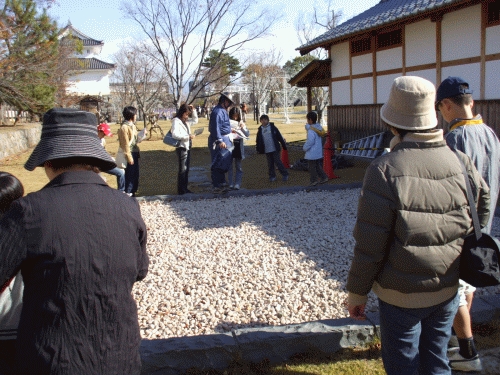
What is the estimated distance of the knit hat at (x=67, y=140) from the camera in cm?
164

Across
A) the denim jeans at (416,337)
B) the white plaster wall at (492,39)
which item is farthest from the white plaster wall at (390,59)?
the denim jeans at (416,337)

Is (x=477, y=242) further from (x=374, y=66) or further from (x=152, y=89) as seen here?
(x=152, y=89)

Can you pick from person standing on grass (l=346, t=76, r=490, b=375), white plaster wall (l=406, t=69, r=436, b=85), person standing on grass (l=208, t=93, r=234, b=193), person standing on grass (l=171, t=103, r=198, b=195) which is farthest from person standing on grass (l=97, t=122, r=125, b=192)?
white plaster wall (l=406, t=69, r=436, b=85)

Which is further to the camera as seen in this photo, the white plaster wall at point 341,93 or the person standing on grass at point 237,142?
the white plaster wall at point 341,93

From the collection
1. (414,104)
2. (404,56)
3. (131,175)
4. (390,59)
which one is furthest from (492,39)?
(414,104)

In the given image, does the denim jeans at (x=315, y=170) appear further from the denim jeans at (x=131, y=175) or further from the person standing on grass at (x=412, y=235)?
the person standing on grass at (x=412, y=235)

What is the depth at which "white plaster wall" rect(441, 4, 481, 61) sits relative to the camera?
336 inches

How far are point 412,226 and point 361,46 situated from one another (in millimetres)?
11084

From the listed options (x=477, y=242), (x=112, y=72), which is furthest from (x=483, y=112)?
(x=112, y=72)

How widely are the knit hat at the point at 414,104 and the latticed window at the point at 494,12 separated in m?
7.23

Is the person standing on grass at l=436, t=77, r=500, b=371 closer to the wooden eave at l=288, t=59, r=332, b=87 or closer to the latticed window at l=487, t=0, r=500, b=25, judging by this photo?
the latticed window at l=487, t=0, r=500, b=25

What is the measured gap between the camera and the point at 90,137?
5.68 ft

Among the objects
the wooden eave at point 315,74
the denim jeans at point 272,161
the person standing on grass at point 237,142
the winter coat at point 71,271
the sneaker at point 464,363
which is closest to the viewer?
the winter coat at point 71,271

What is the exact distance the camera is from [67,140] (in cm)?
167
